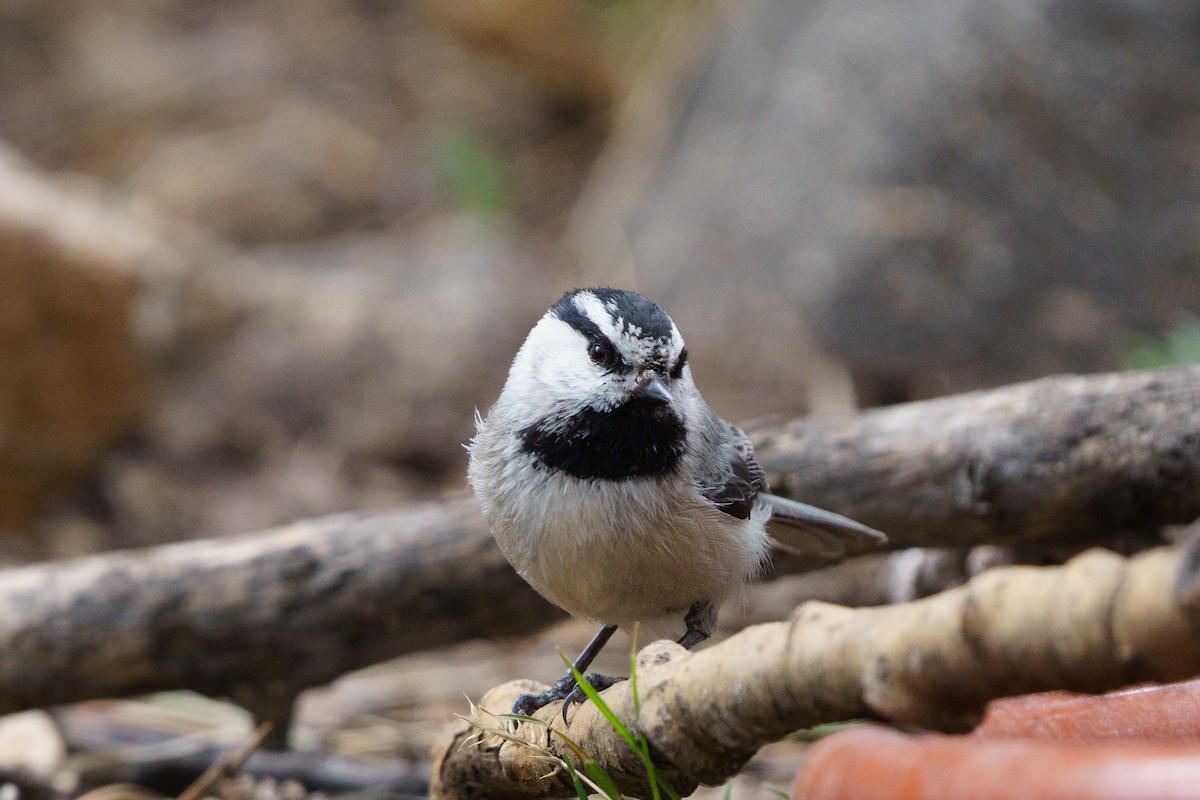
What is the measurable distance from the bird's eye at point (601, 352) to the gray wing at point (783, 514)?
35 centimetres

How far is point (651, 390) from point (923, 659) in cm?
122

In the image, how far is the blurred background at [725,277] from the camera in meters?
5.14

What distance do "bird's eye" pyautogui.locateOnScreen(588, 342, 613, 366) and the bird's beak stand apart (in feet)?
0.33

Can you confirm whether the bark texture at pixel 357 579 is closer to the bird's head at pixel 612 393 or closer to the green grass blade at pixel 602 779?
the bird's head at pixel 612 393

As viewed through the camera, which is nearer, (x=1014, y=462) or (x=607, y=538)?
(x=607, y=538)

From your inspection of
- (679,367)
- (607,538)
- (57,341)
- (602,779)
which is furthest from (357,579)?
(57,341)

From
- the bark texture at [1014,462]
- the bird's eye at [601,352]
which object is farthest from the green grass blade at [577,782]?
the bark texture at [1014,462]

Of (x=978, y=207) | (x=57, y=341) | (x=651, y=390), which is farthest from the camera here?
(x=978, y=207)

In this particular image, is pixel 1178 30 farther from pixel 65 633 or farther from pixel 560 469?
pixel 65 633

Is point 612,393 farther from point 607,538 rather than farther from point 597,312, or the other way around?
point 607,538

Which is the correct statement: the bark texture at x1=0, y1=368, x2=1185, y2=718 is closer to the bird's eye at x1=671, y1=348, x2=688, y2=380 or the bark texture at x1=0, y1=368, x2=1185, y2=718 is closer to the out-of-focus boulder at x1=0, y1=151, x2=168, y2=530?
the bird's eye at x1=671, y1=348, x2=688, y2=380

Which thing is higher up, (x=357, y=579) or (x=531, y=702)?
(x=357, y=579)

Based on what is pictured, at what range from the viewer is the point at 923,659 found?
1.14 m

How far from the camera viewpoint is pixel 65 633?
294 cm
